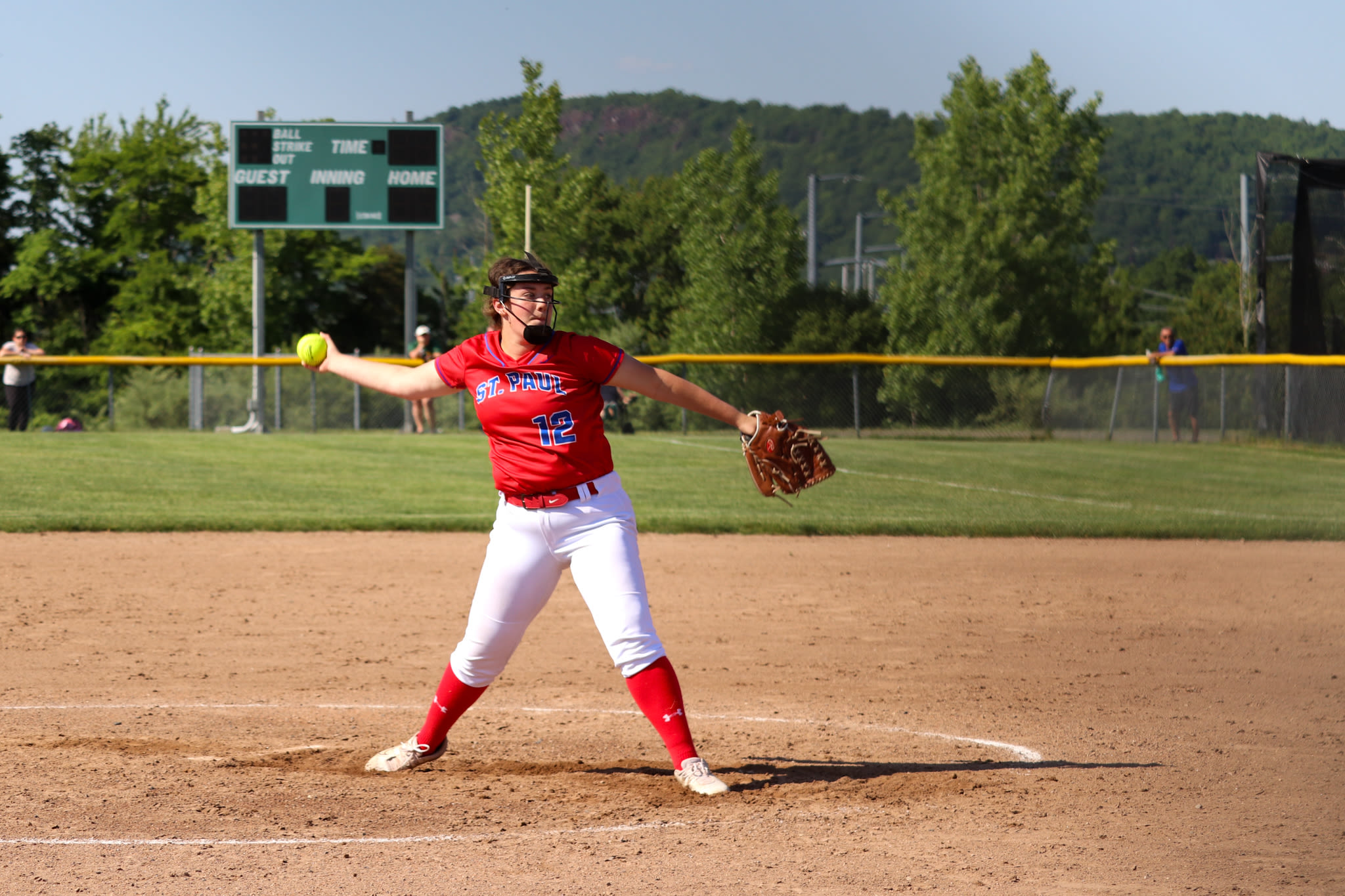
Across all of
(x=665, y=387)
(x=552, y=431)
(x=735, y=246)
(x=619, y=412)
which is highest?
(x=735, y=246)

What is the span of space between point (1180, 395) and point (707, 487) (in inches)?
332

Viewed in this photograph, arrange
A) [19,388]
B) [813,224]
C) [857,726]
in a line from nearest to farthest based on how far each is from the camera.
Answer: [857,726] < [19,388] < [813,224]

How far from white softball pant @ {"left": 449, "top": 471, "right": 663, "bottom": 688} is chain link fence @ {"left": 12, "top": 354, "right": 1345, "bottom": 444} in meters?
14.3

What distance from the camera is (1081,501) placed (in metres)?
15.8

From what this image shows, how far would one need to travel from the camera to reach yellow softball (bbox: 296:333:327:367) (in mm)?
4910

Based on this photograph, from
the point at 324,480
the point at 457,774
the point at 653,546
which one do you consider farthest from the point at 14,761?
the point at 324,480

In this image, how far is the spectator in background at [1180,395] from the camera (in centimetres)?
2030

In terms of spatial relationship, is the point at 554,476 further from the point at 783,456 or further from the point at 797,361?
the point at 797,361

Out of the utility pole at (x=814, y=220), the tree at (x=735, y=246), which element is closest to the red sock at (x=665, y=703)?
the tree at (x=735, y=246)

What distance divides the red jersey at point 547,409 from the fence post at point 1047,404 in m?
18.0

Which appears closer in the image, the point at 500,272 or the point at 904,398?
the point at 500,272

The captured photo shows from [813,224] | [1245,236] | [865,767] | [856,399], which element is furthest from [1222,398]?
[813,224]

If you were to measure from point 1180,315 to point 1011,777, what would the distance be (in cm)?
5231

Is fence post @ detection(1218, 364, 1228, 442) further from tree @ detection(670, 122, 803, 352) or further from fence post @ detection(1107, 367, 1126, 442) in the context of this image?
tree @ detection(670, 122, 803, 352)
